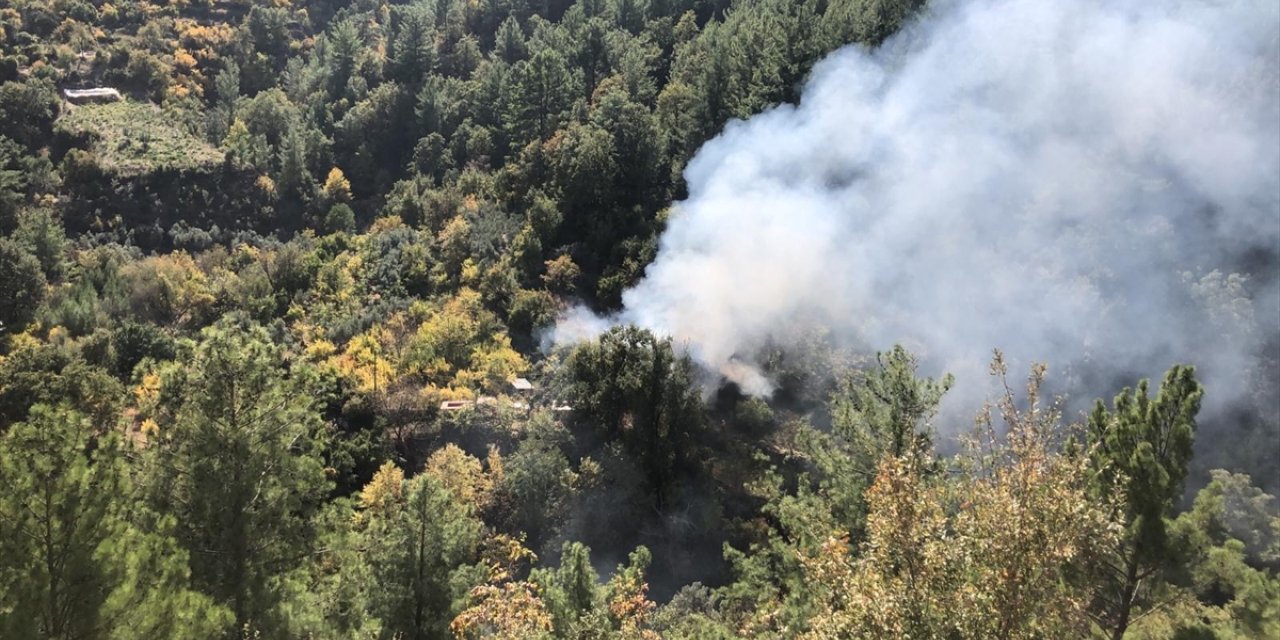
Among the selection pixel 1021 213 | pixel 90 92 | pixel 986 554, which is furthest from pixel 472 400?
pixel 90 92

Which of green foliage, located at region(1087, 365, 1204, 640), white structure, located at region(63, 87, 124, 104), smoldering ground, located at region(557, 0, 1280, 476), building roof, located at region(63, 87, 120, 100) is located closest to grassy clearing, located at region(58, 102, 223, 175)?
white structure, located at region(63, 87, 124, 104)

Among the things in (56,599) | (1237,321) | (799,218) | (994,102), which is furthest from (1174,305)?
(56,599)

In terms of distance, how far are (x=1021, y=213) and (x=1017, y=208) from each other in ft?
0.83

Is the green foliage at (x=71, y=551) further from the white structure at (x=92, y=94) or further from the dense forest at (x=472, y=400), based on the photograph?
the white structure at (x=92, y=94)

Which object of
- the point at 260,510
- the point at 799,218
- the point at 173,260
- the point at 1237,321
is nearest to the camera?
the point at 260,510

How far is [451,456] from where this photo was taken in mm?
20828

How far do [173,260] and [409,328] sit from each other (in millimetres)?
15072

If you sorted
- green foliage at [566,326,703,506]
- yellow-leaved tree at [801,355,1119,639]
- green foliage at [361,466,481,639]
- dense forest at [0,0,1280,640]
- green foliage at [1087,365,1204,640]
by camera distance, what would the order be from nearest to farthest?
yellow-leaved tree at [801,355,1119,639], dense forest at [0,0,1280,640], green foliage at [1087,365,1204,640], green foliage at [361,466,481,639], green foliage at [566,326,703,506]

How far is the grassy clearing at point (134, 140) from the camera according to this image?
39938 mm

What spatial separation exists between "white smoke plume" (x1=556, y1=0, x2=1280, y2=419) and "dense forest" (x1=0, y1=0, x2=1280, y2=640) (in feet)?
5.61

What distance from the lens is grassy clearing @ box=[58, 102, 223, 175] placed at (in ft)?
131

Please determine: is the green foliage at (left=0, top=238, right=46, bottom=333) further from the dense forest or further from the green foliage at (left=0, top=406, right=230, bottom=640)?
the green foliage at (left=0, top=406, right=230, bottom=640)

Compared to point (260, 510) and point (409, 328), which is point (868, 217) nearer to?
point (409, 328)

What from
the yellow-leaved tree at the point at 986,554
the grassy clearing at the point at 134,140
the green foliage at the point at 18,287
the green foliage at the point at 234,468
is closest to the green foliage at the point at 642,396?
the green foliage at the point at 234,468
